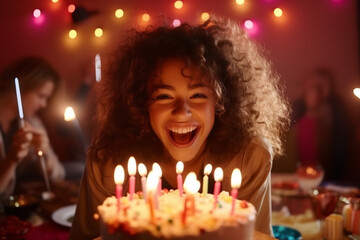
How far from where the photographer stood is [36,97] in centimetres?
358

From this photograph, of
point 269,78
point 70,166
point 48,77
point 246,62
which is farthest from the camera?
point 70,166

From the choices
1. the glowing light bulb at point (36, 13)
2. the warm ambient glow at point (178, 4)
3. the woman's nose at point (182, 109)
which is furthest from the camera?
the warm ambient glow at point (178, 4)

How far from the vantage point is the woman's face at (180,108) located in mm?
1521

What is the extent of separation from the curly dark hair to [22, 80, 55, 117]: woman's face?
1858 mm

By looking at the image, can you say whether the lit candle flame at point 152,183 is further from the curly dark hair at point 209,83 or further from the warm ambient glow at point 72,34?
the warm ambient glow at point 72,34

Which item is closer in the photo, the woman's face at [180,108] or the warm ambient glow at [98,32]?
the woman's face at [180,108]

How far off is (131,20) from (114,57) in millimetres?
2946

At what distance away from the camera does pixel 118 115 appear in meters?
1.83

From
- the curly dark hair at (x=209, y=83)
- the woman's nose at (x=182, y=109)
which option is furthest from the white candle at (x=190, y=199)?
the curly dark hair at (x=209, y=83)

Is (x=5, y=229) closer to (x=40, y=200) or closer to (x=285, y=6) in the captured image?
(x=40, y=200)

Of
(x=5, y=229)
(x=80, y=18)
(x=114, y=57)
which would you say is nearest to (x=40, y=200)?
(x=5, y=229)

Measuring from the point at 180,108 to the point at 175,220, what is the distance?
0.52 m

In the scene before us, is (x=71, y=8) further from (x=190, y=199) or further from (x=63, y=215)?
(x=190, y=199)

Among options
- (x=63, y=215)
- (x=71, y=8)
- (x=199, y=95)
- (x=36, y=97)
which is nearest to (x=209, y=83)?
(x=199, y=95)
